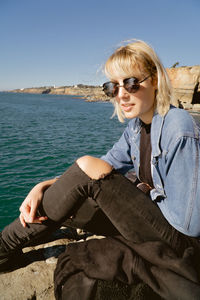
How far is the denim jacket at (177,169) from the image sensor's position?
1550 millimetres

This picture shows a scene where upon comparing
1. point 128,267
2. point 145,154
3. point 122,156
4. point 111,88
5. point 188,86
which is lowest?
point 128,267

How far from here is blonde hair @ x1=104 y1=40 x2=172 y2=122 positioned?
199 centimetres

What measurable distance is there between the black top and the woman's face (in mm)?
140

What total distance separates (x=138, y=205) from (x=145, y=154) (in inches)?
27.6

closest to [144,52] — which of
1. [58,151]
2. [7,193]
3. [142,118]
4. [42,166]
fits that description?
[142,118]

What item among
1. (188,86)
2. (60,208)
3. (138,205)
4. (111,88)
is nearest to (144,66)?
(111,88)

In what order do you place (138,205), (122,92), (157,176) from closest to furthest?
1. (138,205)
2. (157,176)
3. (122,92)

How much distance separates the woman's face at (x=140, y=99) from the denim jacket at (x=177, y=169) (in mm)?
236

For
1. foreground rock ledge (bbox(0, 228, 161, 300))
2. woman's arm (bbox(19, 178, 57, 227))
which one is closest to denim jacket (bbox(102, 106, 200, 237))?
foreground rock ledge (bbox(0, 228, 161, 300))

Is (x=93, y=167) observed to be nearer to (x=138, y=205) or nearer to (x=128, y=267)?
(x=138, y=205)

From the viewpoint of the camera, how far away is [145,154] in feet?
7.38

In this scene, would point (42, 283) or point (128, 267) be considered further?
point (42, 283)

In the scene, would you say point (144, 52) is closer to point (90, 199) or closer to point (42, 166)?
point (90, 199)

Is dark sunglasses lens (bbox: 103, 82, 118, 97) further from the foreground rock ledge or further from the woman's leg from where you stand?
the foreground rock ledge
